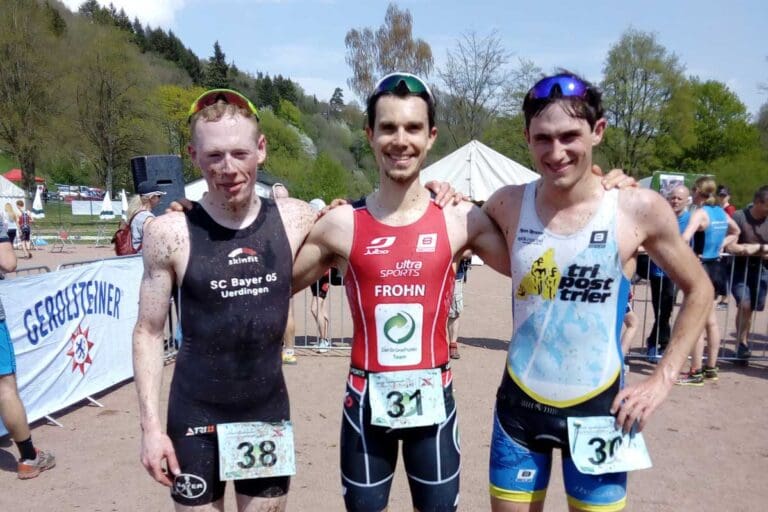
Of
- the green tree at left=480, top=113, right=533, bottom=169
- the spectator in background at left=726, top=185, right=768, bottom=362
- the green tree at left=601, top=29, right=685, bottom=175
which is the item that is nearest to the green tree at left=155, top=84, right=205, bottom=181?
the green tree at left=480, top=113, right=533, bottom=169

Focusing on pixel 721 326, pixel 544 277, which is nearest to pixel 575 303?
pixel 544 277

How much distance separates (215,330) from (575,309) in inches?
55.6

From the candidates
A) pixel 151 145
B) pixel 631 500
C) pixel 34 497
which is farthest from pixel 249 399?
pixel 151 145

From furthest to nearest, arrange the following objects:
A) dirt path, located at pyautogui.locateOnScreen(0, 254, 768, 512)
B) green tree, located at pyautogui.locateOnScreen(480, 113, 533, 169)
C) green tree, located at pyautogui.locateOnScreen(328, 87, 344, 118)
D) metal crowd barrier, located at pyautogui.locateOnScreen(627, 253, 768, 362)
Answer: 1. green tree, located at pyautogui.locateOnScreen(328, 87, 344, 118)
2. green tree, located at pyautogui.locateOnScreen(480, 113, 533, 169)
3. metal crowd barrier, located at pyautogui.locateOnScreen(627, 253, 768, 362)
4. dirt path, located at pyautogui.locateOnScreen(0, 254, 768, 512)

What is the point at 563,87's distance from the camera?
2158 mm

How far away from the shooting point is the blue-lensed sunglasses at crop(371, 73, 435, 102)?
90.7 inches

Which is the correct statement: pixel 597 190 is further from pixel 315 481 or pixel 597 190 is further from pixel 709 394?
pixel 709 394

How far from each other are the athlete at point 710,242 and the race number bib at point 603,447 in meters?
4.70

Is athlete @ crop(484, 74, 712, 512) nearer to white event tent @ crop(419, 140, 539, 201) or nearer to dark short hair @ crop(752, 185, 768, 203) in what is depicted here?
dark short hair @ crop(752, 185, 768, 203)

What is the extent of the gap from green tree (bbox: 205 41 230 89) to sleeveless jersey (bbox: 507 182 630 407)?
194ft

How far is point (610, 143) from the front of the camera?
3559 centimetres

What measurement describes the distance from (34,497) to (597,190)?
4.06 m

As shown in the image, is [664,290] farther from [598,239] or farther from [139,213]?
[139,213]

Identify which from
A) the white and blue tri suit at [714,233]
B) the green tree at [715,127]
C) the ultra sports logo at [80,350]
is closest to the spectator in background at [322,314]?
the ultra sports logo at [80,350]
